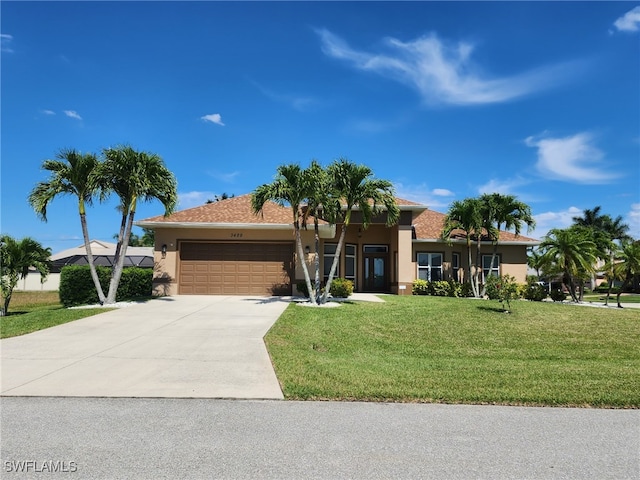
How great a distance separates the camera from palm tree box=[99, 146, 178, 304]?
14.6m

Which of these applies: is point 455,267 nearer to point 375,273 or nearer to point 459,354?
point 375,273

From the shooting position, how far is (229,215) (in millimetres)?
20516

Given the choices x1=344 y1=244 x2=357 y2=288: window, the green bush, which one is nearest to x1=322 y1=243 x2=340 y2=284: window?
x1=344 y1=244 x2=357 y2=288: window

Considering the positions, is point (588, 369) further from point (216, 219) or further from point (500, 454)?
point (216, 219)

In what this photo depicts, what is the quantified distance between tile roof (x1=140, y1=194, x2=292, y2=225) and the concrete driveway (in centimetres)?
754

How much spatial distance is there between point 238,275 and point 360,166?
848 centimetres

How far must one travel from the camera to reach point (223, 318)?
1215 cm

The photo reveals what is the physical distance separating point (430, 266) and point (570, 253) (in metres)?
6.72

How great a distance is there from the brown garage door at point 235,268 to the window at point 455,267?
9.45m

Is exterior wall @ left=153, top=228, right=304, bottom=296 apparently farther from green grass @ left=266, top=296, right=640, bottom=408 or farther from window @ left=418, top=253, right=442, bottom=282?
window @ left=418, top=253, right=442, bottom=282

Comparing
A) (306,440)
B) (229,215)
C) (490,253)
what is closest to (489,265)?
(490,253)

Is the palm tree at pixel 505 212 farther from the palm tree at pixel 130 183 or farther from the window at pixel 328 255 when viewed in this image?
the palm tree at pixel 130 183

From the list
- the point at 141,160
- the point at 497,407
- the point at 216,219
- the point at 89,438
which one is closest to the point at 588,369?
the point at 497,407

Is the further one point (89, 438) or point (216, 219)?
point (216, 219)
